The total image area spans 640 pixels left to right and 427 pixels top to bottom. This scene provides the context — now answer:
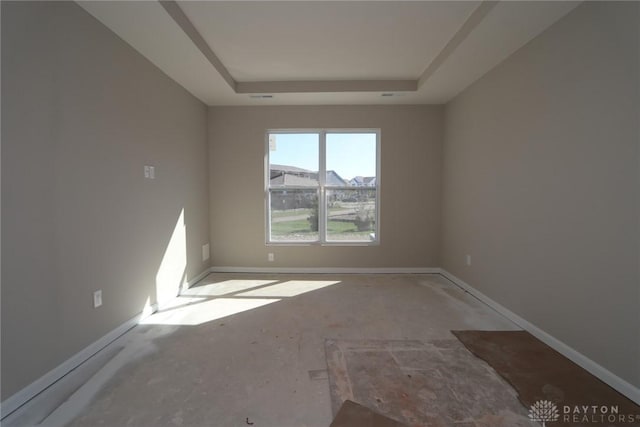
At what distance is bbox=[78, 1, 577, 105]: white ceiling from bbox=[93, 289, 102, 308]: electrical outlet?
210cm

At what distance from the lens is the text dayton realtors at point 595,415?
1463 mm

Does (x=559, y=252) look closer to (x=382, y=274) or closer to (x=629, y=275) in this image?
Result: (x=629, y=275)

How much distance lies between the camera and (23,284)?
5.16 feet

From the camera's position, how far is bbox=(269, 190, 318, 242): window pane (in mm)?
4227

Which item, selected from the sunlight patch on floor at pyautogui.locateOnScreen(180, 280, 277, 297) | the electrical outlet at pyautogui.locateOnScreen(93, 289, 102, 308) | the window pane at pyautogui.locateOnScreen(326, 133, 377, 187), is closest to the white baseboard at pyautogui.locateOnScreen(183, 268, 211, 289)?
the sunlight patch on floor at pyautogui.locateOnScreen(180, 280, 277, 297)

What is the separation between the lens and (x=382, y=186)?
411cm

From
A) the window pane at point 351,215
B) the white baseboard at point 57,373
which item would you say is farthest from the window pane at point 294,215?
the white baseboard at point 57,373

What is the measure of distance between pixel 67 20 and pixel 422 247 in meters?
4.45

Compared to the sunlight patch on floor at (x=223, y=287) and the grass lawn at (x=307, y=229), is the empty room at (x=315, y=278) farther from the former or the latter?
the grass lawn at (x=307, y=229)

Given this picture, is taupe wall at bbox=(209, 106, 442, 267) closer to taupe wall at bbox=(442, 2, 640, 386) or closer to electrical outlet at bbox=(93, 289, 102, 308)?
taupe wall at bbox=(442, 2, 640, 386)

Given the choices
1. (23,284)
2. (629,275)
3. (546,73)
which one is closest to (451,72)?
(546,73)

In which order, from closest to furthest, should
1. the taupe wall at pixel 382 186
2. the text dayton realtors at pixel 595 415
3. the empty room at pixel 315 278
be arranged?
1. the text dayton realtors at pixel 595 415
2. the empty room at pixel 315 278
3. the taupe wall at pixel 382 186

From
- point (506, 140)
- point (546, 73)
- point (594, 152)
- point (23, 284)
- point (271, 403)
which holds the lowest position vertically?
point (271, 403)

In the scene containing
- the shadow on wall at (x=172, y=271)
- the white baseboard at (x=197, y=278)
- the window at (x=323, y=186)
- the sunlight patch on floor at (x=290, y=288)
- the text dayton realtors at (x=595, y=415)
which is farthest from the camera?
the window at (x=323, y=186)
